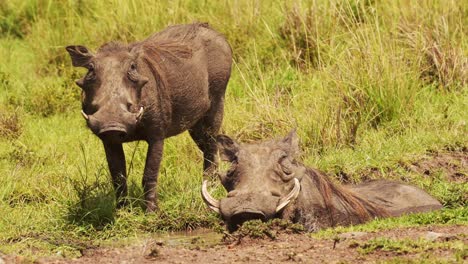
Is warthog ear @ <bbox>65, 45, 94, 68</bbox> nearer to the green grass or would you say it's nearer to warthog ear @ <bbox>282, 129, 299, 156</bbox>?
the green grass

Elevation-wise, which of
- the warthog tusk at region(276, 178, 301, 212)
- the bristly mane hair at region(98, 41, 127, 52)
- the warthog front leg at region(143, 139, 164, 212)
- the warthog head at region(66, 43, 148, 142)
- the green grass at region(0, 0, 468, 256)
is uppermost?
the bristly mane hair at region(98, 41, 127, 52)

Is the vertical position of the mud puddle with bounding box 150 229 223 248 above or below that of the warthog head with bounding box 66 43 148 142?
below

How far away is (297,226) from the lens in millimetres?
5875

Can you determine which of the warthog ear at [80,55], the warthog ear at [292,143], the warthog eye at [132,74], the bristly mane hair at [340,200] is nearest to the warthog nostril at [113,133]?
the warthog eye at [132,74]

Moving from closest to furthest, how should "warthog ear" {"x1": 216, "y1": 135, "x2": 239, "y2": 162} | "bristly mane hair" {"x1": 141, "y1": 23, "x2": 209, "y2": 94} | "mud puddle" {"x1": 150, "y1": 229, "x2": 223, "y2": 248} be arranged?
"mud puddle" {"x1": 150, "y1": 229, "x2": 223, "y2": 248} < "warthog ear" {"x1": 216, "y1": 135, "x2": 239, "y2": 162} < "bristly mane hair" {"x1": 141, "y1": 23, "x2": 209, "y2": 94}

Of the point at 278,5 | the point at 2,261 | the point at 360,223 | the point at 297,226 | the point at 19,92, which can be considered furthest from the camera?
the point at 278,5

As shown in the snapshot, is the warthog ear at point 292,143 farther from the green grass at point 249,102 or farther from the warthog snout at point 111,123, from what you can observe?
the warthog snout at point 111,123

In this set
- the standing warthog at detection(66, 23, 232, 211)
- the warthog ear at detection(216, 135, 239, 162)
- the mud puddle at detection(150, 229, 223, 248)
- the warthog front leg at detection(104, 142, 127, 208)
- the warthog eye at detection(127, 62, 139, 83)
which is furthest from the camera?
the warthog front leg at detection(104, 142, 127, 208)

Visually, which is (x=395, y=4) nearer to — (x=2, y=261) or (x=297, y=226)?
(x=297, y=226)

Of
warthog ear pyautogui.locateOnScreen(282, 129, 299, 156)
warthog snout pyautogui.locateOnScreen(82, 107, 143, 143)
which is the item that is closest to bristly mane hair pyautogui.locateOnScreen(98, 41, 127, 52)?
warthog snout pyautogui.locateOnScreen(82, 107, 143, 143)

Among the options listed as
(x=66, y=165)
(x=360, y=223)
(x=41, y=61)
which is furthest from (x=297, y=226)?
(x=41, y=61)

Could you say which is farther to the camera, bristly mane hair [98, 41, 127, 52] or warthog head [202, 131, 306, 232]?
bristly mane hair [98, 41, 127, 52]

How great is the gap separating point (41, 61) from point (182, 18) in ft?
4.13

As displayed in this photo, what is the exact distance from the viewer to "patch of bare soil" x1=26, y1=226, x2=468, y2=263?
5.06 m
